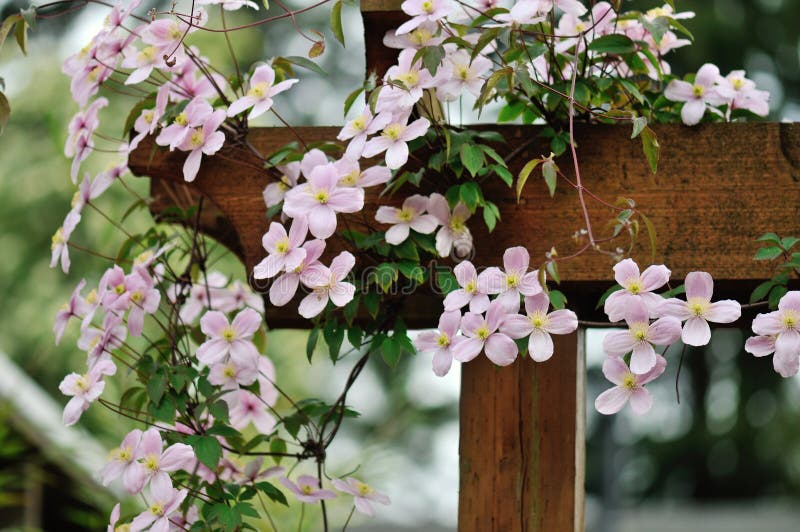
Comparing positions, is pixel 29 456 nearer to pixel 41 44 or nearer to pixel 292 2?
pixel 292 2

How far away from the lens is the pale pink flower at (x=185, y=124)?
94 centimetres

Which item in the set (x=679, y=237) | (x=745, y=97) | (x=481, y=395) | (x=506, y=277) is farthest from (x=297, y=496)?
(x=745, y=97)

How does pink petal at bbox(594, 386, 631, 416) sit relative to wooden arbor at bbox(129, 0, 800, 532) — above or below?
below

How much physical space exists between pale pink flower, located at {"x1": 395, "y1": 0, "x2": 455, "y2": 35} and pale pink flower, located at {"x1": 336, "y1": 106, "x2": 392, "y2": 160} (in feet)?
0.25

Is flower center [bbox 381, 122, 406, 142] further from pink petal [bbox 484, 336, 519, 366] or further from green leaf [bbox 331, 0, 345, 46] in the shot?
pink petal [bbox 484, 336, 519, 366]

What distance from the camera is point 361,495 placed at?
1.03 metres

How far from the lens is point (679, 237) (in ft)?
2.94

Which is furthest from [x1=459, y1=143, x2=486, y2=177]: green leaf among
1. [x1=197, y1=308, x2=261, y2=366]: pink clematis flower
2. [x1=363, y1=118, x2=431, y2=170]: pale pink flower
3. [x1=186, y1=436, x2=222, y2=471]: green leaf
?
[x1=186, y1=436, x2=222, y2=471]: green leaf

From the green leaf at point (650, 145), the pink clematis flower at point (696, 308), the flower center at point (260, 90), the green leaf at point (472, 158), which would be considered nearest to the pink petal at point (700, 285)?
the pink clematis flower at point (696, 308)

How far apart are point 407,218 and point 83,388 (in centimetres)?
36

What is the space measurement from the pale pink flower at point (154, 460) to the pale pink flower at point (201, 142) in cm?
25

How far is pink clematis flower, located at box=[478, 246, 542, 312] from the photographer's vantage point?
0.83 metres

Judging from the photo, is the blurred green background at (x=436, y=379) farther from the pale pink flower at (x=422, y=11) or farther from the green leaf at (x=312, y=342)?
the pale pink flower at (x=422, y=11)

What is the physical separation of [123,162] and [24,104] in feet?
16.1
